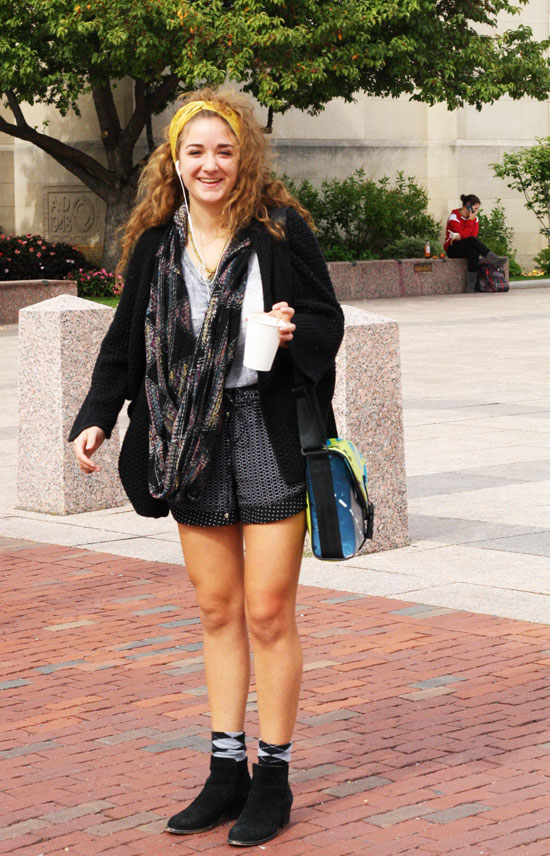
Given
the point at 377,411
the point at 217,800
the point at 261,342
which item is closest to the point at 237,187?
the point at 261,342

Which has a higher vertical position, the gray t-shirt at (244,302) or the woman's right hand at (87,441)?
the gray t-shirt at (244,302)

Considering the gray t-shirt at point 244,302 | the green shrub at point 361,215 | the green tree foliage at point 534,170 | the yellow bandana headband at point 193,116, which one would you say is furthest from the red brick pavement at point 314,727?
the green tree foliage at point 534,170

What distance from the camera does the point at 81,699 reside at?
5.24 meters

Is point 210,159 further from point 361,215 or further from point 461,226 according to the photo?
point 361,215

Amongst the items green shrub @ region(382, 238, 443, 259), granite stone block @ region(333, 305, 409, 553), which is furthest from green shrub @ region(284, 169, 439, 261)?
granite stone block @ region(333, 305, 409, 553)

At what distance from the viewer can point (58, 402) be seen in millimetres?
8688

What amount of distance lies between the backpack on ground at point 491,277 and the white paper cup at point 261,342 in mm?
25038

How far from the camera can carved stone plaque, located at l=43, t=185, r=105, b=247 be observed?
31.2 m

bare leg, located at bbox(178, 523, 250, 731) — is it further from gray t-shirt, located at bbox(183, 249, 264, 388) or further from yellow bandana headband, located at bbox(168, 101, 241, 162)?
yellow bandana headband, located at bbox(168, 101, 241, 162)

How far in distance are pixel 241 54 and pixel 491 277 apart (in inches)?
302

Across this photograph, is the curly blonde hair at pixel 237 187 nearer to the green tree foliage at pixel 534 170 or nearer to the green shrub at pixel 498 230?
the green tree foliage at pixel 534 170

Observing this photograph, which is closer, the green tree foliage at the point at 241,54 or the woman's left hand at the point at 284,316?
the woman's left hand at the point at 284,316

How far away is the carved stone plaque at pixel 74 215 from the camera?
31.2m

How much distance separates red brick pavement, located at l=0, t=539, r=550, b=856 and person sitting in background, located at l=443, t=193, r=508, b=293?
2234cm
